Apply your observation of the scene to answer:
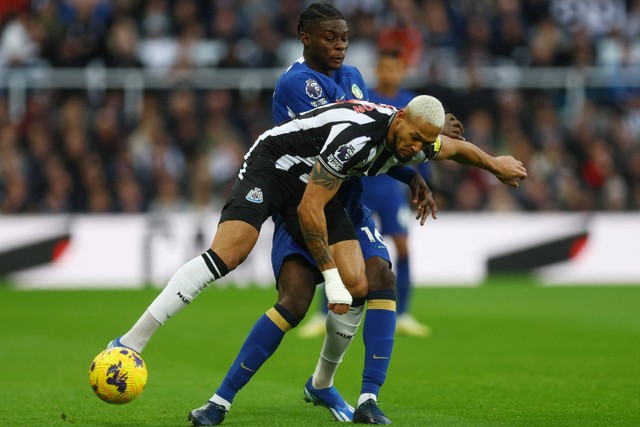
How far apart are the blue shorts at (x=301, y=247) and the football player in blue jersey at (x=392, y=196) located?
397 centimetres

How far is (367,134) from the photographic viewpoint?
248 inches

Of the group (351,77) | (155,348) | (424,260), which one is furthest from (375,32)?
(351,77)

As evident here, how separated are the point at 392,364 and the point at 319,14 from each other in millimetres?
3335

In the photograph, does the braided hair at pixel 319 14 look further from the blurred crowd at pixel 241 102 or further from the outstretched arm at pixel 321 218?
the blurred crowd at pixel 241 102

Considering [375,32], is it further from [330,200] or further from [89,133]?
[330,200]

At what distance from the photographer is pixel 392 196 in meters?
11.2

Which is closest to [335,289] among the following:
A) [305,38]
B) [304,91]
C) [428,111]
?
[428,111]

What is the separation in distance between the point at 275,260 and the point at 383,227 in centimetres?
434

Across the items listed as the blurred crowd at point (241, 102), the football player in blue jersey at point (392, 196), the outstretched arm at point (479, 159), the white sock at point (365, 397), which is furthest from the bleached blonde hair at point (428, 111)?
the blurred crowd at point (241, 102)

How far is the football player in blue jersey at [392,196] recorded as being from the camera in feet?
36.6

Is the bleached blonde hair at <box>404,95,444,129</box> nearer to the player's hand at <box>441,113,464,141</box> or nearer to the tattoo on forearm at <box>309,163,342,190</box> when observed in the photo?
the tattoo on forearm at <box>309,163,342,190</box>

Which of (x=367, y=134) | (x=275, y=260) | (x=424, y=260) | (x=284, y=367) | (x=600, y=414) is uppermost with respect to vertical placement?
(x=367, y=134)

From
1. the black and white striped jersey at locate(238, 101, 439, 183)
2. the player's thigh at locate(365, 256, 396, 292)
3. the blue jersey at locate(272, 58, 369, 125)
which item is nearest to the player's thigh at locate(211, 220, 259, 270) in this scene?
the black and white striped jersey at locate(238, 101, 439, 183)

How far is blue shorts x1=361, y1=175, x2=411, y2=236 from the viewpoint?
36.5 ft
